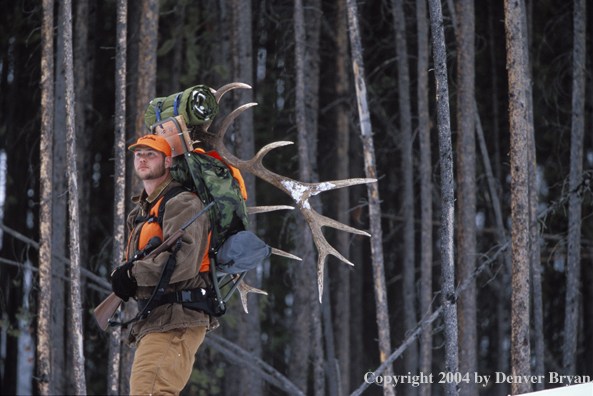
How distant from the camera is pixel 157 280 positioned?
3.20 m

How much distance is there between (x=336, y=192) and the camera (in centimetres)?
1028

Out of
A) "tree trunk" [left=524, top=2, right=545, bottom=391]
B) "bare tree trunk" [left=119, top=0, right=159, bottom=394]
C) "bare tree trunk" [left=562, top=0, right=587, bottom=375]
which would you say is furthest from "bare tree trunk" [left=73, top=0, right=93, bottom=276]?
"bare tree trunk" [left=562, top=0, right=587, bottom=375]

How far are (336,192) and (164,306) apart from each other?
7181mm

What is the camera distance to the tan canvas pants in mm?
3100

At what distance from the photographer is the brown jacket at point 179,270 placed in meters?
3.18

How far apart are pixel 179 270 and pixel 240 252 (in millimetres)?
376

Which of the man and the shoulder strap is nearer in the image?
the man

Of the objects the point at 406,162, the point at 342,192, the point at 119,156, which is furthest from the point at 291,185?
the point at 342,192

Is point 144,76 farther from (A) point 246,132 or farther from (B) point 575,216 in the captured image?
(B) point 575,216

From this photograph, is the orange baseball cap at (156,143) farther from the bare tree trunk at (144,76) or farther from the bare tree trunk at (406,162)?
the bare tree trunk at (406,162)

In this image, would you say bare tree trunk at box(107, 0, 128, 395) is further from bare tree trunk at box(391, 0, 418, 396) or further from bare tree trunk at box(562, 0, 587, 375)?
bare tree trunk at box(562, 0, 587, 375)

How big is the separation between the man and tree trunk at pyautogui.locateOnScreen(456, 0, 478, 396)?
476 centimetres

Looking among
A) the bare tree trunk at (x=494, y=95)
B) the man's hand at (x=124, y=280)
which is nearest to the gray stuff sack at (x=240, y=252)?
the man's hand at (x=124, y=280)

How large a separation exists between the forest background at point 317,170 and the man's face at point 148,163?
3.04m
